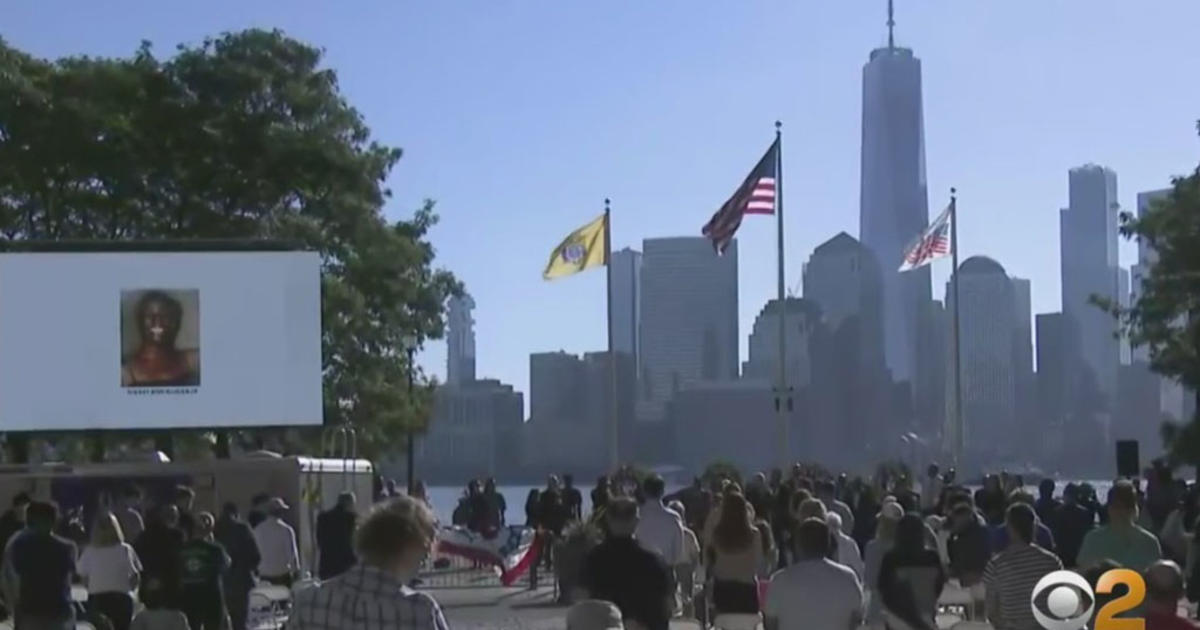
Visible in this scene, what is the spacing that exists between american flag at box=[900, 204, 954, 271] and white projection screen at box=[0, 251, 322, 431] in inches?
513

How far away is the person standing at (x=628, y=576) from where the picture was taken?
440 inches

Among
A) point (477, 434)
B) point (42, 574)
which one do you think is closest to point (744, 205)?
point (42, 574)

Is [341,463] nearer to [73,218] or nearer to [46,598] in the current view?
[73,218]

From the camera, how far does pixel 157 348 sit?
33.8 meters

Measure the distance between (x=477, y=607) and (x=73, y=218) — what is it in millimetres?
21096

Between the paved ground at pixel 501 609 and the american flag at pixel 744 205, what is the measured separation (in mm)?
9077

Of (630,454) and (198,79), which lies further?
(630,454)

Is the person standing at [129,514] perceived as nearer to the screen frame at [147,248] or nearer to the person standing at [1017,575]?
the screen frame at [147,248]

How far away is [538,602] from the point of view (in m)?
28.4

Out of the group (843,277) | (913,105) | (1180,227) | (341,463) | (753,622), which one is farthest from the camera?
(913,105)

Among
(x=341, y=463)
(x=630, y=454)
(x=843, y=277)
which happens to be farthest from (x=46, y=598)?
(x=630, y=454)

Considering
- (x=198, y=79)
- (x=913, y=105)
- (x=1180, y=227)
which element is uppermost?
(x=913, y=105)

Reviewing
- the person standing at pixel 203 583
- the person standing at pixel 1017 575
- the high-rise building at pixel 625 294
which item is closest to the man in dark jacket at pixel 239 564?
the person standing at pixel 203 583

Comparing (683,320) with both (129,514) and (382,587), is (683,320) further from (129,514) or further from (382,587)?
(382,587)
